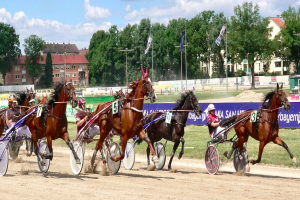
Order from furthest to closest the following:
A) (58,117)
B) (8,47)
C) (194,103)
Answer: (8,47) < (194,103) < (58,117)

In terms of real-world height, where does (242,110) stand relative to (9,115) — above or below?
below

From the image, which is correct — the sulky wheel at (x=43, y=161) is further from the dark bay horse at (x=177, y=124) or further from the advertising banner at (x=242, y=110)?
the advertising banner at (x=242, y=110)

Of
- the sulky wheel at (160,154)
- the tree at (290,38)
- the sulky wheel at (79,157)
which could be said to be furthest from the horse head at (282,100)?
the tree at (290,38)

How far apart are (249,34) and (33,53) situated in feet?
181

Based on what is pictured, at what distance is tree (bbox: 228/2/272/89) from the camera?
209 feet

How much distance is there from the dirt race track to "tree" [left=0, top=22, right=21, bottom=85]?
82827mm

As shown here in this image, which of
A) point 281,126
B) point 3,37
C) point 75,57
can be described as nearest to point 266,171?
point 281,126

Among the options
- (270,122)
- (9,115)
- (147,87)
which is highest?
(147,87)

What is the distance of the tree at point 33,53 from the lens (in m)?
101

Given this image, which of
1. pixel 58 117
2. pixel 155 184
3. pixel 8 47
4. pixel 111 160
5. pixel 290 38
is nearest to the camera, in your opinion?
pixel 155 184

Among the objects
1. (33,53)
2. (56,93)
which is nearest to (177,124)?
(56,93)

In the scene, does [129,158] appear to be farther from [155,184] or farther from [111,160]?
[155,184]

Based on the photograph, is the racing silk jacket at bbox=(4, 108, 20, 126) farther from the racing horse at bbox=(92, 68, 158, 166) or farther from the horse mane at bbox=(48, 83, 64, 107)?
the racing horse at bbox=(92, 68, 158, 166)

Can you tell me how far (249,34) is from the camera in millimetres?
63438
